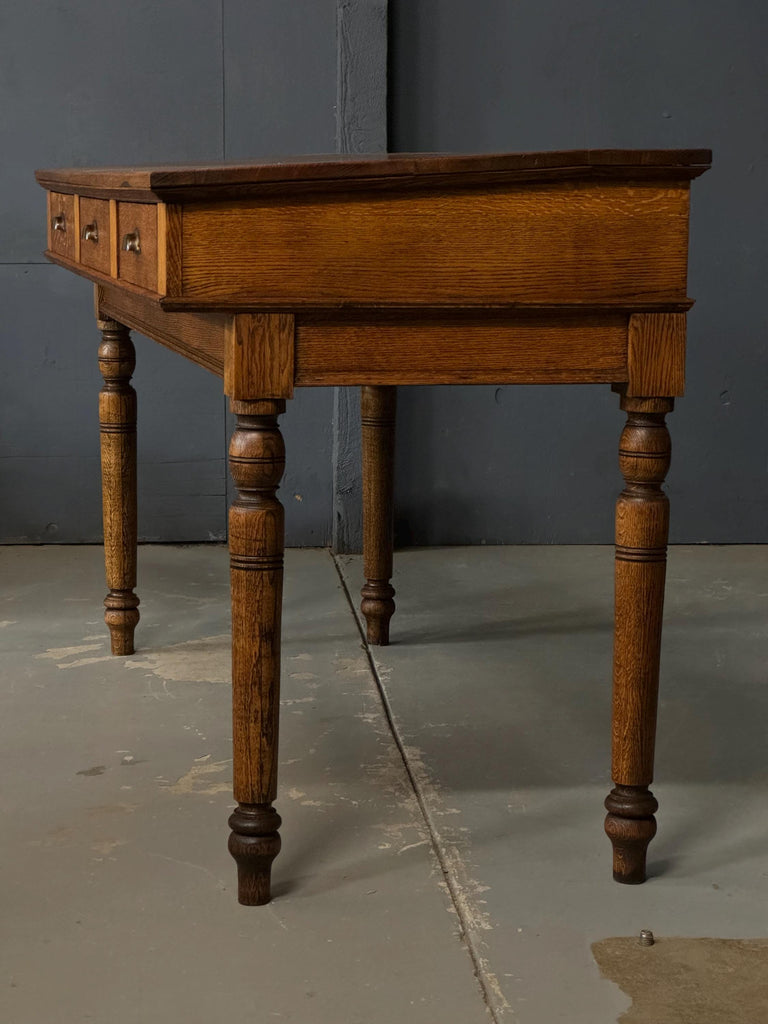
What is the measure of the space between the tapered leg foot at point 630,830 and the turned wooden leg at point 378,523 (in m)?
1.14

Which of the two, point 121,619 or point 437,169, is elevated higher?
point 437,169

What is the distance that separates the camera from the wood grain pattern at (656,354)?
1801mm

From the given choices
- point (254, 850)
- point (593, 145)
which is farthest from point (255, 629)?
point (593, 145)

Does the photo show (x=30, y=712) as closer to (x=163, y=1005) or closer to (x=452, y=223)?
Answer: (x=163, y=1005)

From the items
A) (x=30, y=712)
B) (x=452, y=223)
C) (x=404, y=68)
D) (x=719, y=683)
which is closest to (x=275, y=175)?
(x=452, y=223)

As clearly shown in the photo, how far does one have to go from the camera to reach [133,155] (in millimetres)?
3814

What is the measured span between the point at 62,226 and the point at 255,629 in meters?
1.20

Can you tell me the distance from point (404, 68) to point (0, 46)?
42.5 inches

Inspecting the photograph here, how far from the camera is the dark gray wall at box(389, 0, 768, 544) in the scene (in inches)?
150

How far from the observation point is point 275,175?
65.3 inches

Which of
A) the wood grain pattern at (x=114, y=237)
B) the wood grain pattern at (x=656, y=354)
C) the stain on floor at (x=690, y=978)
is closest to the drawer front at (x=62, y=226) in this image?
the wood grain pattern at (x=114, y=237)

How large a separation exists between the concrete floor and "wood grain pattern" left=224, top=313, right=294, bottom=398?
0.68m

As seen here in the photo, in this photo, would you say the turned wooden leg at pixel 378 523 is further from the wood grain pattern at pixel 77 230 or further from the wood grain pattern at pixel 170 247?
the wood grain pattern at pixel 170 247

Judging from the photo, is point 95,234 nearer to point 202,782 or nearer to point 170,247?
point 170,247
